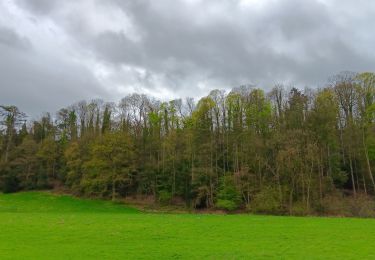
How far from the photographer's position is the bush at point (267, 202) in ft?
178

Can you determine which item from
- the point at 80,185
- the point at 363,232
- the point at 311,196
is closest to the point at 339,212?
the point at 311,196

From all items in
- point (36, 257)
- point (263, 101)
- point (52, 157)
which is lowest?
point (36, 257)

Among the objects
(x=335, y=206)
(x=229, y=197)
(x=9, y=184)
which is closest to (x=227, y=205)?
(x=229, y=197)

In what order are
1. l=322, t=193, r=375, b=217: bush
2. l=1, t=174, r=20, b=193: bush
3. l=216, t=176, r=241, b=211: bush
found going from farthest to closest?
l=1, t=174, r=20, b=193: bush, l=216, t=176, r=241, b=211: bush, l=322, t=193, r=375, b=217: bush

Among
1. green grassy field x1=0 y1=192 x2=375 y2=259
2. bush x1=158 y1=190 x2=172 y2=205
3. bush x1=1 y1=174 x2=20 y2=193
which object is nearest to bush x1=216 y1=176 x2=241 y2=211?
bush x1=158 y1=190 x2=172 y2=205

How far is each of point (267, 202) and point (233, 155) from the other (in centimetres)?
1303

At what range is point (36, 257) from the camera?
16578mm

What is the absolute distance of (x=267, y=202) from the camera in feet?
178

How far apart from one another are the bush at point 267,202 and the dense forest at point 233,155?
0.50 ft

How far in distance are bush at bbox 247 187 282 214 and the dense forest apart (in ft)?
0.50

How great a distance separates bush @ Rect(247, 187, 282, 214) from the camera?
54281 mm

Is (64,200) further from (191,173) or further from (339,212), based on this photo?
(339,212)

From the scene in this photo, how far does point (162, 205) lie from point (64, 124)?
41.6 meters

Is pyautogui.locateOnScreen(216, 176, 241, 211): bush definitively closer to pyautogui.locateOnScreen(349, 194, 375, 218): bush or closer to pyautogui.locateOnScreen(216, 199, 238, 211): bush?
pyautogui.locateOnScreen(216, 199, 238, 211): bush
